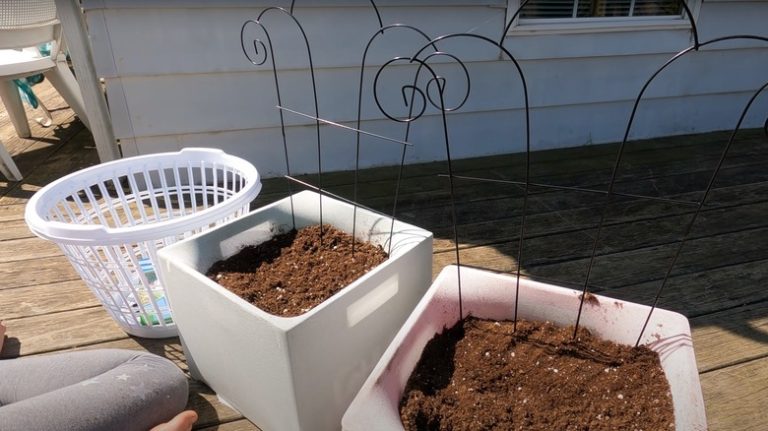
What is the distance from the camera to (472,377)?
673 mm

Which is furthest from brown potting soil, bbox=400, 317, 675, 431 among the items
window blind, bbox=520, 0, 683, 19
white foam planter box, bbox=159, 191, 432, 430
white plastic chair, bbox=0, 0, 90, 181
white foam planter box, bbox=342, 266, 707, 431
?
white plastic chair, bbox=0, 0, 90, 181

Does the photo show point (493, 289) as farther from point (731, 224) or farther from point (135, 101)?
point (135, 101)

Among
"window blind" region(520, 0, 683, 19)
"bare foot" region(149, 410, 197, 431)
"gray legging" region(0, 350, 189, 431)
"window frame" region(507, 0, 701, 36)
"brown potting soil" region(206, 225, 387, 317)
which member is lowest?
"bare foot" region(149, 410, 197, 431)

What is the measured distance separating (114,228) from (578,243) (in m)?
1.23

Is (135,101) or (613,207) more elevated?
(135,101)

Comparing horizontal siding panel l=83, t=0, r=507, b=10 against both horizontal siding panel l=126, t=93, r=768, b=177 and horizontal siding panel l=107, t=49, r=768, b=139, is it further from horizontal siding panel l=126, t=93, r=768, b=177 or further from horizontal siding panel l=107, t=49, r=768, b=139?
horizontal siding panel l=126, t=93, r=768, b=177

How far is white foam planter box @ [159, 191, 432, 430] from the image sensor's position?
698mm

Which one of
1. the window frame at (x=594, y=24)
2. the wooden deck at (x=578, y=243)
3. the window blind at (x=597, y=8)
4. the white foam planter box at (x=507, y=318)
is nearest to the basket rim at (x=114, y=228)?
the wooden deck at (x=578, y=243)

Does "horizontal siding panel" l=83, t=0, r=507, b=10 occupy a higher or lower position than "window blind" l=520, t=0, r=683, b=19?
higher

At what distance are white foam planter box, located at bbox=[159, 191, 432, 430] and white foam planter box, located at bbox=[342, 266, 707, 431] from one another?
0.10 metres

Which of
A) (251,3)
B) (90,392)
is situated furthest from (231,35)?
(90,392)

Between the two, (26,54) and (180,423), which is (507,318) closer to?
(180,423)

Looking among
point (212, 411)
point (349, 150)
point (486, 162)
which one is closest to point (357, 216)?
point (212, 411)

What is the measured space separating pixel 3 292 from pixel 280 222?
2.61ft
